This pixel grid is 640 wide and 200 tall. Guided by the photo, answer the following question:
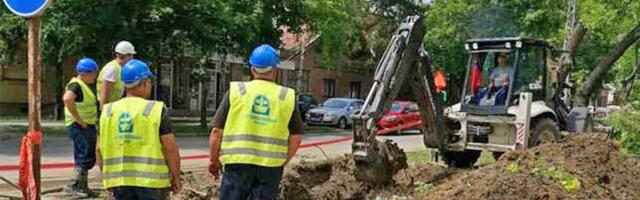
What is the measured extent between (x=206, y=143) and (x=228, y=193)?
590 inches

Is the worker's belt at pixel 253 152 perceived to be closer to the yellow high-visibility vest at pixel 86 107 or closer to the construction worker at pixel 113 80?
the construction worker at pixel 113 80

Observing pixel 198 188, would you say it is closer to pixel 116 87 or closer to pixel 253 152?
pixel 116 87

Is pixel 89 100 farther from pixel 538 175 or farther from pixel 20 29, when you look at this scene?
pixel 20 29

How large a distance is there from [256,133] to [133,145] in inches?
37.2

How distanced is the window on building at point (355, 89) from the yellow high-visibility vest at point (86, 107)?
45.0 metres

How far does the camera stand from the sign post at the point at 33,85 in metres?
7.08

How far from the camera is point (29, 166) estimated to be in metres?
7.36

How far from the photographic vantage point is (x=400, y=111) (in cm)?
2997

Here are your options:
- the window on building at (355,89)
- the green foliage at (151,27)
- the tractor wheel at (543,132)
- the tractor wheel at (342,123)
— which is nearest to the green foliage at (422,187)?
the tractor wheel at (543,132)

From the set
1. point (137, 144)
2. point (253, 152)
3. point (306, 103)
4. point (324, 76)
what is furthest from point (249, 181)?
point (324, 76)

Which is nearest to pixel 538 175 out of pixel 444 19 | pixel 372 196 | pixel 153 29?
pixel 372 196

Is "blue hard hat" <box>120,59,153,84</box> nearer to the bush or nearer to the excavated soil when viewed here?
the excavated soil

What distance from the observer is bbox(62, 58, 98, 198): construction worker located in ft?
28.4

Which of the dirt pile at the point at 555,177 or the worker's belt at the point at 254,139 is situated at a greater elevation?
the worker's belt at the point at 254,139
